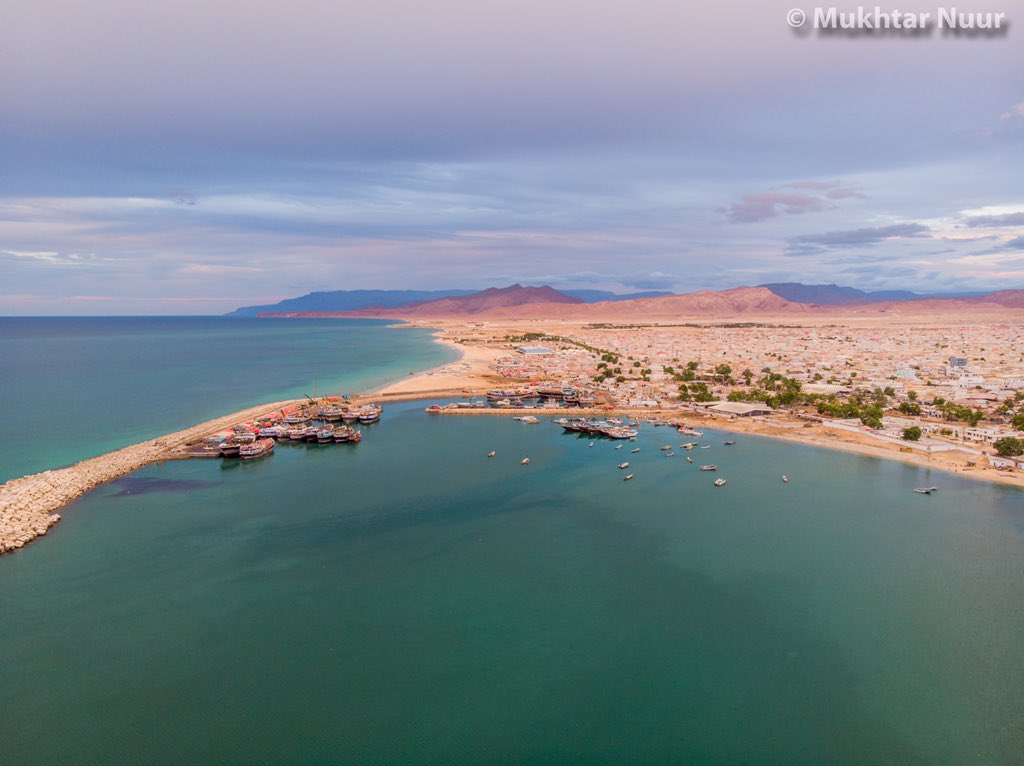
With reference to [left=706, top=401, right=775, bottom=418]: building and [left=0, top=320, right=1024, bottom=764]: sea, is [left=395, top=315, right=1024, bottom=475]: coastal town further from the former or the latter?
[left=0, top=320, right=1024, bottom=764]: sea

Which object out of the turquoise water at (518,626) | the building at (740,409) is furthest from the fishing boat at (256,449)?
the building at (740,409)

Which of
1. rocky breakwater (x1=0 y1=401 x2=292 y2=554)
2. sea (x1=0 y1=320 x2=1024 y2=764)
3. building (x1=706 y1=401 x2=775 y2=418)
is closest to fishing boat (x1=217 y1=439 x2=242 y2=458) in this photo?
rocky breakwater (x1=0 y1=401 x2=292 y2=554)

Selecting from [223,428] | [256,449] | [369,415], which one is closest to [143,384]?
[223,428]

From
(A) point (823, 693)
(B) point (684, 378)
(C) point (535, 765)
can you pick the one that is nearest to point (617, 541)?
(A) point (823, 693)

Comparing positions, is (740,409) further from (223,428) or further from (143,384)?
(143,384)

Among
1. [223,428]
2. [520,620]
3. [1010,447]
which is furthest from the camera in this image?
[223,428]

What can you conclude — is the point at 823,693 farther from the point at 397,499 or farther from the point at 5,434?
the point at 5,434

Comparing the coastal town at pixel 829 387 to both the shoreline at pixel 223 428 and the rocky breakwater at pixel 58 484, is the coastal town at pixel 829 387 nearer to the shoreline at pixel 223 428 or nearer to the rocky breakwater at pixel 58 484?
the shoreline at pixel 223 428
